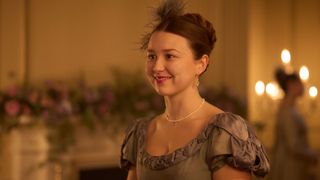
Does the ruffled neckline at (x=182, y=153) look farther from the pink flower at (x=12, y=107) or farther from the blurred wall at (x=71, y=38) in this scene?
the blurred wall at (x=71, y=38)

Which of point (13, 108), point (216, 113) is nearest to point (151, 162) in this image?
point (216, 113)

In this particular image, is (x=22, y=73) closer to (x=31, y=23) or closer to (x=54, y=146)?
(x=31, y=23)

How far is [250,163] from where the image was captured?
1146mm

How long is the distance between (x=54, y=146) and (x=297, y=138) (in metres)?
1.94

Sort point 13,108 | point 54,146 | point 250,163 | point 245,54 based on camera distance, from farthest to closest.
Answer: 1. point 245,54
2. point 54,146
3. point 13,108
4. point 250,163

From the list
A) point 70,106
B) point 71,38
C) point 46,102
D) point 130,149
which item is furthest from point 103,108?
point 130,149

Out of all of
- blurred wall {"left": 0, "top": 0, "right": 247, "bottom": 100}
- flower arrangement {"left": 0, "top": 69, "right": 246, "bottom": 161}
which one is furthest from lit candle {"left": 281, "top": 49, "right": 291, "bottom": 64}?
flower arrangement {"left": 0, "top": 69, "right": 246, "bottom": 161}

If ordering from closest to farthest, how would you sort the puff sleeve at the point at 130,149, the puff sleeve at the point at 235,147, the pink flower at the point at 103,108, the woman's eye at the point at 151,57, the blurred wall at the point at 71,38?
the puff sleeve at the point at 235,147 → the woman's eye at the point at 151,57 → the puff sleeve at the point at 130,149 → the pink flower at the point at 103,108 → the blurred wall at the point at 71,38

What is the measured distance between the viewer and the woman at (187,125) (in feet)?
3.76

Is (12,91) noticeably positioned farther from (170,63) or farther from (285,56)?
(170,63)

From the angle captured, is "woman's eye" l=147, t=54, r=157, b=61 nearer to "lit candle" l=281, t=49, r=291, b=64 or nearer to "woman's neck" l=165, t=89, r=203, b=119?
"woman's neck" l=165, t=89, r=203, b=119

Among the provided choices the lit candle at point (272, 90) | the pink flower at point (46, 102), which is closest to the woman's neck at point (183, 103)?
the pink flower at point (46, 102)

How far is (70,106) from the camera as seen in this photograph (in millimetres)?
3682

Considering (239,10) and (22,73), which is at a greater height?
(239,10)
